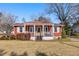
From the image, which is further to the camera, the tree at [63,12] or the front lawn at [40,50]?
the tree at [63,12]

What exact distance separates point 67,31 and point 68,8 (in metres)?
2.92

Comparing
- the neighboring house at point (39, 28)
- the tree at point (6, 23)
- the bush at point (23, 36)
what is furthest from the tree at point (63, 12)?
the bush at point (23, 36)

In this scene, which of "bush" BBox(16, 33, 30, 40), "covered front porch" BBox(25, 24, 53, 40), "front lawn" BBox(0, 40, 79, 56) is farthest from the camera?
"covered front porch" BBox(25, 24, 53, 40)

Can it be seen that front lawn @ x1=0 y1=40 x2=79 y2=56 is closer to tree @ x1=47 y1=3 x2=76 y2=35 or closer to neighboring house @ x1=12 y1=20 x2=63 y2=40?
neighboring house @ x1=12 y1=20 x2=63 y2=40

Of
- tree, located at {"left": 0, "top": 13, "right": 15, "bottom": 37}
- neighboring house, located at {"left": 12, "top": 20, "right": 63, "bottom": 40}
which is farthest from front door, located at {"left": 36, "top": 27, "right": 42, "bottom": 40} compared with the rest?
tree, located at {"left": 0, "top": 13, "right": 15, "bottom": 37}

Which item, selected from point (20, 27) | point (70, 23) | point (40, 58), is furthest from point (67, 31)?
point (40, 58)

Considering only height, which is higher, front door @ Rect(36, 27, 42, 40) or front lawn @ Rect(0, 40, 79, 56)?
front door @ Rect(36, 27, 42, 40)

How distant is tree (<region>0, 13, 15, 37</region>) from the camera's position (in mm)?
23705

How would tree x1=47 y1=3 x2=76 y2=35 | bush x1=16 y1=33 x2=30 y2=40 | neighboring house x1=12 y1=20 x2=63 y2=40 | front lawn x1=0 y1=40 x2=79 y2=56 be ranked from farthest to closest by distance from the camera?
tree x1=47 y1=3 x2=76 y2=35 < neighboring house x1=12 y1=20 x2=63 y2=40 < bush x1=16 y1=33 x2=30 y2=40 < front lawn x1=0 y1=40 x2=79 y2=56

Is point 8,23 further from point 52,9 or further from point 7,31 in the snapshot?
point 52,9

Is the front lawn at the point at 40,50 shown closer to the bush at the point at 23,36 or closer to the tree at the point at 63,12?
the bush at the point at 23,36

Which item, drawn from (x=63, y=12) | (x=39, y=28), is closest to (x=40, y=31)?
(x=39, y=28)

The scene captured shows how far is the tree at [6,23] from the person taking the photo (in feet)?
77.8

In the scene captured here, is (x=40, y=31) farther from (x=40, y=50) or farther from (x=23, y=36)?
(x=40, y=50)
